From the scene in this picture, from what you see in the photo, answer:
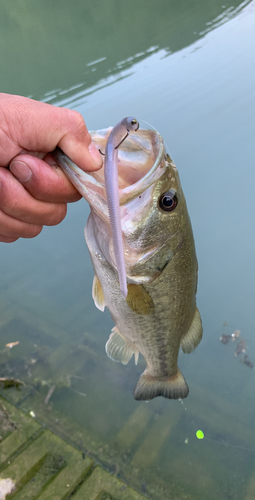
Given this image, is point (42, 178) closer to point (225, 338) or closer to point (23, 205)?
point (23, 205)

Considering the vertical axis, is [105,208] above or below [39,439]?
above

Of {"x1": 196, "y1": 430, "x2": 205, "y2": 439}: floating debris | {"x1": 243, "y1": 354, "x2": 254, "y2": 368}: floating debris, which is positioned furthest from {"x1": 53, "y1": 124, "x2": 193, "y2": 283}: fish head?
{"x1": 243, "y1": 354, "x2": 254, "y2": 368}: floating debris

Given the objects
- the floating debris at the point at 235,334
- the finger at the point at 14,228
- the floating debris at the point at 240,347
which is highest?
the finger at the point at 14,228

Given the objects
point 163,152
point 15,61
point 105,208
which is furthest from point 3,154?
point 15,61

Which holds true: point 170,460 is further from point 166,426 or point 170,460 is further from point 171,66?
point 171,66

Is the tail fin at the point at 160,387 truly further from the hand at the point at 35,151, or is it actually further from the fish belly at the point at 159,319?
the hand at the point at 35,151

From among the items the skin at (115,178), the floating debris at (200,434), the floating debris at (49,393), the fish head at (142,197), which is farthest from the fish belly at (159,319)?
the floating debris at (49,393)

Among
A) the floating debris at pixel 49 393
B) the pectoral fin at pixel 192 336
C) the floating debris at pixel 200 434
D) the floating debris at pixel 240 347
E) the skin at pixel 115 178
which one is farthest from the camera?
the floating debris at pixel 240 347
